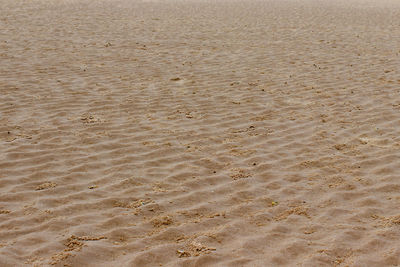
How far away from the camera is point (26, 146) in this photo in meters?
5.36

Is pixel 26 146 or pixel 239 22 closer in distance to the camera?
pixel 26 146

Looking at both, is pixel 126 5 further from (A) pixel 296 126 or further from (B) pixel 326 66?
(A) pixel 296 126

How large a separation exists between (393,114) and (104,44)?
6.56 metres

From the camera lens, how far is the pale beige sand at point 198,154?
3705 mm

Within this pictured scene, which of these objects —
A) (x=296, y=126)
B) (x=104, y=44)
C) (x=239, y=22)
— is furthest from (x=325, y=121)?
(x=239, y=22)

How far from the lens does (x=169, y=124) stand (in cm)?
612

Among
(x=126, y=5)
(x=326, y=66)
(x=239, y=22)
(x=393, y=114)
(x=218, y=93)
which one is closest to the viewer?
(x=393, y=114)

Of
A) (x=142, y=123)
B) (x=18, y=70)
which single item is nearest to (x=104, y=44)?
(x=18, y=70)

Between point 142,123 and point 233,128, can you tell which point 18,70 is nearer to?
point 142,123

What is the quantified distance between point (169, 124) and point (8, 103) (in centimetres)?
229

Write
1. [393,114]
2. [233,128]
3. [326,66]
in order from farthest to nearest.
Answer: [326,66] < [393,114] < [233,128]

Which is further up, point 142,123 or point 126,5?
point 126,5

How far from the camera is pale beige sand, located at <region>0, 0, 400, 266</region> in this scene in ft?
12.2

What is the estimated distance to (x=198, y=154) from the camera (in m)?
5.26
